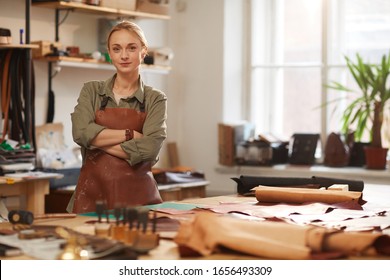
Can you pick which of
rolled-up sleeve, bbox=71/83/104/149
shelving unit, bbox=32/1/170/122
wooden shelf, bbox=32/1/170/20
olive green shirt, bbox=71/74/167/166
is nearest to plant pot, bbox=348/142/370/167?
shelving unit, bbox=32/1/170/122

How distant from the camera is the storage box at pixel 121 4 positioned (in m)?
6.08

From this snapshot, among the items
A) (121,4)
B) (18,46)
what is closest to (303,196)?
(18,46)

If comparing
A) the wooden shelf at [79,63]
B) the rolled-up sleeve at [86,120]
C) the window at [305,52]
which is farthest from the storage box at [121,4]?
the rolled-up sleeve at [86,120]

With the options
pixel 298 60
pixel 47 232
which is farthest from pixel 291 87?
pixel 47 232

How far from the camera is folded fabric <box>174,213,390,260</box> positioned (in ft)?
6.49

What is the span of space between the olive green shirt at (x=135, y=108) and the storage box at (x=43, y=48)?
224 cm

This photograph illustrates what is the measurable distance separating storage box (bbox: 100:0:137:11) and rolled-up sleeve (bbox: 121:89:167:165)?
8.92ft

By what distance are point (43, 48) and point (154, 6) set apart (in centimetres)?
132

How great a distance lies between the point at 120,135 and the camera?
11.2 ft

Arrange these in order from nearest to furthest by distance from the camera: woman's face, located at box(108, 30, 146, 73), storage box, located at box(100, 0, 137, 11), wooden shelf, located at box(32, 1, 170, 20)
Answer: woman's face, located at box(108, 30, 146, 73), wooden shelf, located at box(32, 1, 170, 20), storage box, located at box(100, 0, 137, 11)

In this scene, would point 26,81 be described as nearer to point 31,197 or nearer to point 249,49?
point 31,197

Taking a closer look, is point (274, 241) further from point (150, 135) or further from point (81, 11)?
point (81, 11)

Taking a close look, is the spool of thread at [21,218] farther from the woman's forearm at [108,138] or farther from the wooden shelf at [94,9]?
the wooden shelf at [94,9]

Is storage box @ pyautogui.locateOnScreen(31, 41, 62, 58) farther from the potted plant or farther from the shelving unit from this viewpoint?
the potted plant
